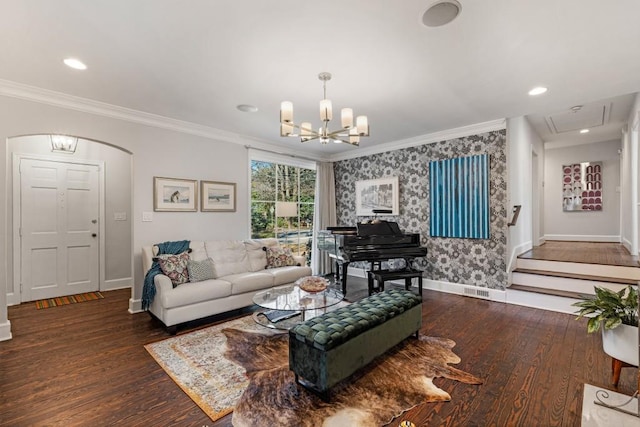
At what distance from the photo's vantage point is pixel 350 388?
220 cm

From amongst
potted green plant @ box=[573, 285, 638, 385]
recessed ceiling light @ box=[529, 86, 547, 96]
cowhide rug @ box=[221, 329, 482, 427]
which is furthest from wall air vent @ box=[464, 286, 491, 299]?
recessed ceiling light @ box=[529, 86, 547, 96]

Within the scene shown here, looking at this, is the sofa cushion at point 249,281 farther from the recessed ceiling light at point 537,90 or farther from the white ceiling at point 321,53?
the recessed ceiling light at point 537,90

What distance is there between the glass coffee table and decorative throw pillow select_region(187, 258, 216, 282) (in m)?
0.82

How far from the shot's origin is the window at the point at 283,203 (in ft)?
18.1

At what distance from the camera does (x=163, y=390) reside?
2203 millimetres

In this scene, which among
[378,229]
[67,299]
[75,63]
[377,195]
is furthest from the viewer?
[377,195]

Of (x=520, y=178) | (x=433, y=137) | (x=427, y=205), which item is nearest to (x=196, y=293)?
(x=427, y=205)

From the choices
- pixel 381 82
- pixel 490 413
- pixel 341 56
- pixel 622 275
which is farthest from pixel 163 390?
pixel 622 275

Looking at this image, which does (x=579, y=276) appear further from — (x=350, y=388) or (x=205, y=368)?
(x=205, y=368)

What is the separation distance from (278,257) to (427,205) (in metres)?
2.79

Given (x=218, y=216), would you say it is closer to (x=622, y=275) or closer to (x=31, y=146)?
(x=31, y=146)

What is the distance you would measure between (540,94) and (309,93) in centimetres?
271

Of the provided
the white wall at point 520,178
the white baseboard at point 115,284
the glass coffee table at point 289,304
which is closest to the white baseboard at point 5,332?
the white baseboard at point 115,284

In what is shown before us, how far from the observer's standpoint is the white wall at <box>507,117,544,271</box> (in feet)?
14.4
